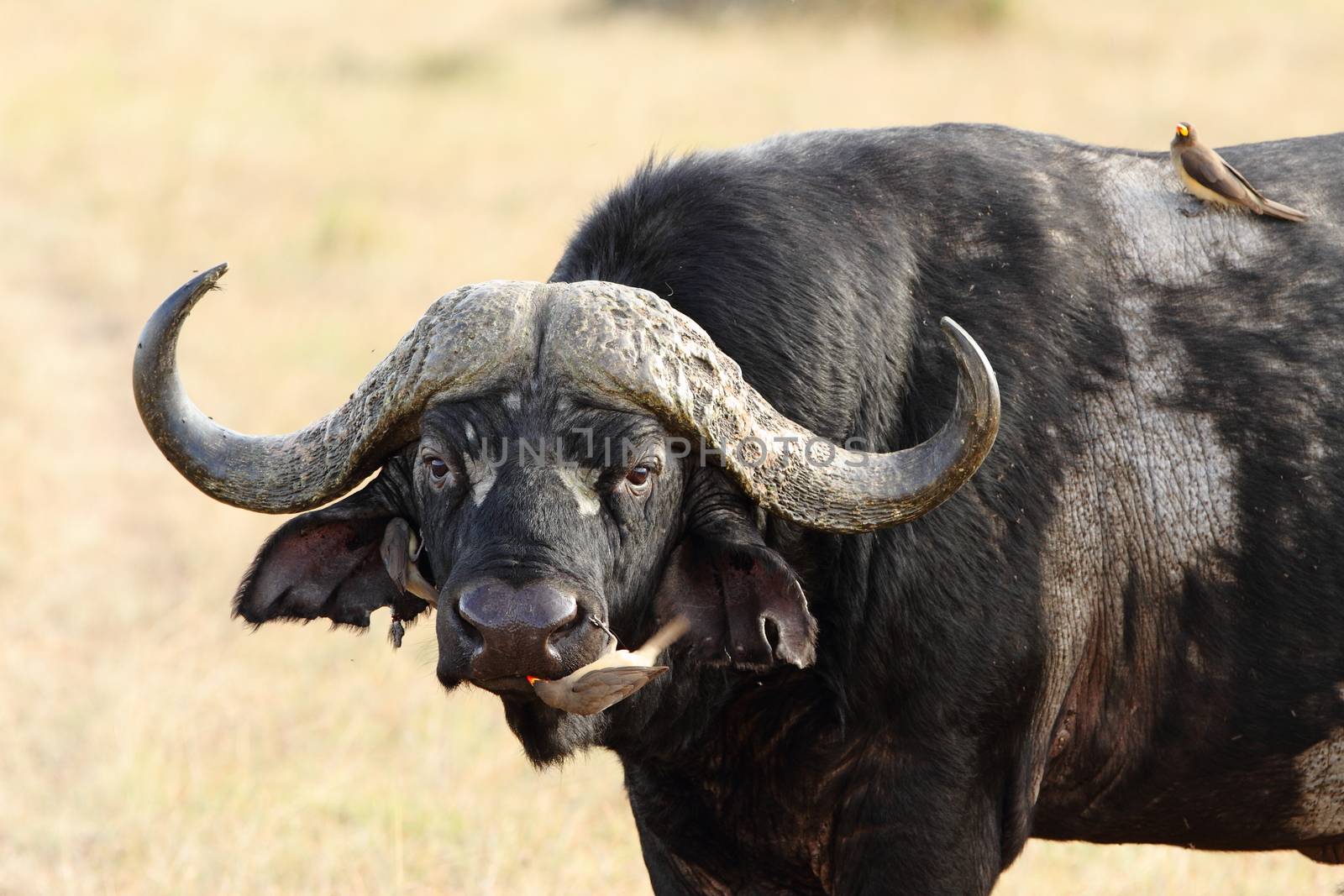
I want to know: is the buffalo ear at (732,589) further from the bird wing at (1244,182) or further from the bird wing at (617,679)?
the bird wing at (1244,182)

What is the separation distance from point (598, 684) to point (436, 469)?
71 centimetres

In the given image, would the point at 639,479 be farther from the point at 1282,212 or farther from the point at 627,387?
the point at 1282,212

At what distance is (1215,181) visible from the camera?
4.33 meters

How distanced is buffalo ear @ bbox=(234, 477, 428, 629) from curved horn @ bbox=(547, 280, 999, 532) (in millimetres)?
761

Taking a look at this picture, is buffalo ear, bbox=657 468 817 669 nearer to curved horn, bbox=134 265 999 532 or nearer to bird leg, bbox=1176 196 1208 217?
curved horn, bbox=134 265 999 532

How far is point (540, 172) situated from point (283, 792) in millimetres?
10410

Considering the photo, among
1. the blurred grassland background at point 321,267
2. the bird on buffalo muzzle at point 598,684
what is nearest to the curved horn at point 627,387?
the bird on buffalo muzzle at point 598,684

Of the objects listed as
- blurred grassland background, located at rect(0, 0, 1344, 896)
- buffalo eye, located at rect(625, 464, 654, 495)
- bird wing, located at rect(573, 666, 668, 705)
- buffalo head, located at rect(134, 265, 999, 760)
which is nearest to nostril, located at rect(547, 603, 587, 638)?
buffalo head, located at rect(134, 265, 999, 760)

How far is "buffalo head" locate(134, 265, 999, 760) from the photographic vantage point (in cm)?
344

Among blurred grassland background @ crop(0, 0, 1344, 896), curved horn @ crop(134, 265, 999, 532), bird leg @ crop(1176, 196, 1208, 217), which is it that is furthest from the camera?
blurred grassland background @ crop(0, 0, 1344, 896)

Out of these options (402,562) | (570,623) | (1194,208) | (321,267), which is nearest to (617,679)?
(570,623)

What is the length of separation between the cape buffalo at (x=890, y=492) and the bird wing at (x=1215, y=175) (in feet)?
0.31

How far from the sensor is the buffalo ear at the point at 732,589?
3682mm

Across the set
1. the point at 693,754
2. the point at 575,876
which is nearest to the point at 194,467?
the point at 693,754
